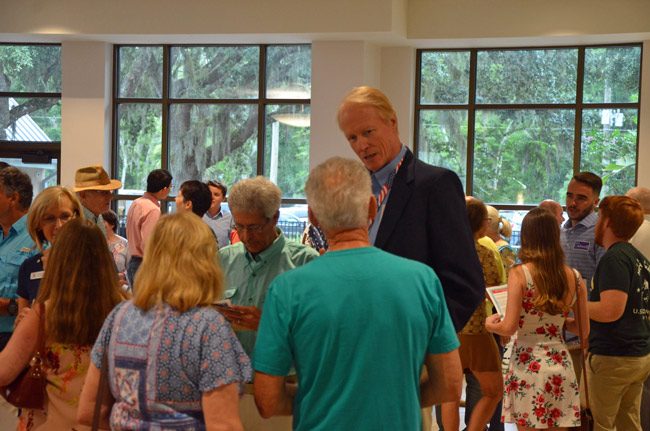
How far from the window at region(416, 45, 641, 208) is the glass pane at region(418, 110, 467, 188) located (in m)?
0.01

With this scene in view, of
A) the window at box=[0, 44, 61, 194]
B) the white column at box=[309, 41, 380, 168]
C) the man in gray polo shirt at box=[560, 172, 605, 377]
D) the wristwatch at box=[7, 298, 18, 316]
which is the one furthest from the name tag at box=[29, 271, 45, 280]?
the window at box=[0, 44, 61, 194]

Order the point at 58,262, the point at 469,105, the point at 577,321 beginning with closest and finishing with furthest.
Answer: the point at 58,262 < the point at 577,321 < the point at 469,105

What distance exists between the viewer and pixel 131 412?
8.31ft

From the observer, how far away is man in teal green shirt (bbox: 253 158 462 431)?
229cm

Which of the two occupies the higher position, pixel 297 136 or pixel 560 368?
pixel 297 136

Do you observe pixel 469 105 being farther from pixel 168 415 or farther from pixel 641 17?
pixel 168 415

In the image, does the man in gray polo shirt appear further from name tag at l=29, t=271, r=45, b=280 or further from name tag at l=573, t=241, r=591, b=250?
name tag at l=29, t=271, r=45, b=280

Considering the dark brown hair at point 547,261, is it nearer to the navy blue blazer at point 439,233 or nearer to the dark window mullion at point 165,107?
the navy blue blazer at point 439,233

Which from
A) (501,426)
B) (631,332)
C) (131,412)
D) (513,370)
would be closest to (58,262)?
(131,412)

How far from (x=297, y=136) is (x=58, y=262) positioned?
8653mm

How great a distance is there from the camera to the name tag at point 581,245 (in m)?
6.00

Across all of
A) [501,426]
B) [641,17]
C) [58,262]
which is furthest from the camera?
[641,17]

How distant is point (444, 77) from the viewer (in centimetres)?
1145

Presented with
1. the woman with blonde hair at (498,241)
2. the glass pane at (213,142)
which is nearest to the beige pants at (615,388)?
the woman with blonde hair at (498,241)
